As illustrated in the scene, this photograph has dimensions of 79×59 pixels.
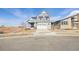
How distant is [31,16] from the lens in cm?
194

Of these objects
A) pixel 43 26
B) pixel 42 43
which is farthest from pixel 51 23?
pixel 42 43

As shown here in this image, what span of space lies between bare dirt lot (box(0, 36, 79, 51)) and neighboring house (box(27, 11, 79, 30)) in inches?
5.3

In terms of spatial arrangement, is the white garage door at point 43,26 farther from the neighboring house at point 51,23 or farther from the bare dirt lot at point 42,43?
the bare dirt lot at point 42,43

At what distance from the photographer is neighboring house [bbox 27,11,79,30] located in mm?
1929

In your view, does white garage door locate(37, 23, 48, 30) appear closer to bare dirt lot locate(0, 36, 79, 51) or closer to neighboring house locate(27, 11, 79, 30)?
neighboring house locate(27, 11, 79, 30)

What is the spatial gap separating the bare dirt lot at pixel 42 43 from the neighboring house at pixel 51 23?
0.44 ft

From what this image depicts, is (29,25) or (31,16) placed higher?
(31,16)

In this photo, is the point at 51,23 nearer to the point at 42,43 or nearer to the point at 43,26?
the point at 43,26

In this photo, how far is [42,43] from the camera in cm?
192

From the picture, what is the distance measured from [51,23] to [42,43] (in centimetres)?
30

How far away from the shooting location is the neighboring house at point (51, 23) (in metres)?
1.93
